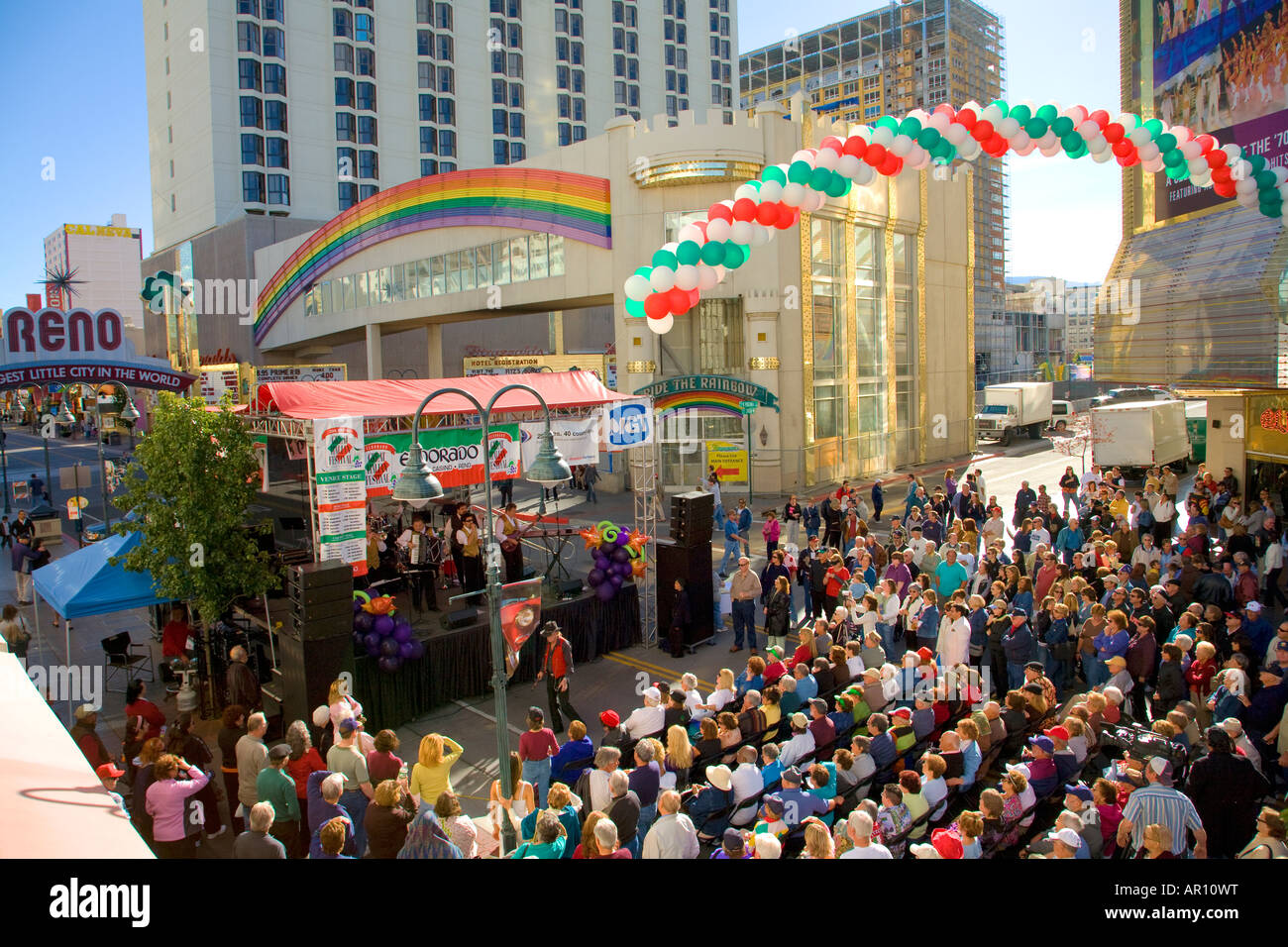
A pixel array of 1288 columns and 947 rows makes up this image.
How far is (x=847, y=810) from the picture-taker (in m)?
7.84

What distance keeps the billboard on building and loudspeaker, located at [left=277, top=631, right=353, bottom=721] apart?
1544 centimetres

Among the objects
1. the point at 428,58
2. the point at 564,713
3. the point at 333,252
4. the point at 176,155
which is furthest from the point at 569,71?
the point at 564,713

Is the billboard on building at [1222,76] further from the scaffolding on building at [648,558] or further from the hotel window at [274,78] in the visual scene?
the hotel window at [274,78]

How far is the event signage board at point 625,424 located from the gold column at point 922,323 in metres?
22.9

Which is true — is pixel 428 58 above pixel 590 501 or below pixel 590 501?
above

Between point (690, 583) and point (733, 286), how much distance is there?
1692 centimetres

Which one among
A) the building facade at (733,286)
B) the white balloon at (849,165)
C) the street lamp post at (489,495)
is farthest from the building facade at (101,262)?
the street lamp post at (489,495)

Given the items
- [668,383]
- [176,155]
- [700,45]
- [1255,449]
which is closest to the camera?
[1255,449]

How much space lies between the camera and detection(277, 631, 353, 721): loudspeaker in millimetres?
11023

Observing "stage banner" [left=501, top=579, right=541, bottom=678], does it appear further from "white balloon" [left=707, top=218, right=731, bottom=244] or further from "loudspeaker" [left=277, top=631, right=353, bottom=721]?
"white balloon" [left=707, top=218, right=731, bottom=244]

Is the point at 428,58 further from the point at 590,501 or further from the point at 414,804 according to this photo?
the point at 414,804

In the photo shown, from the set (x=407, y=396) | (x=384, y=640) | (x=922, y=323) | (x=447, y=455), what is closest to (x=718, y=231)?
(x=447, y=455)

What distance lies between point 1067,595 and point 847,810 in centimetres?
536

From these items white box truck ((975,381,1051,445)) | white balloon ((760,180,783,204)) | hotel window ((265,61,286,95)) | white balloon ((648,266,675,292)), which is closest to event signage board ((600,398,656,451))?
white balloon ((648,266,675,292))
